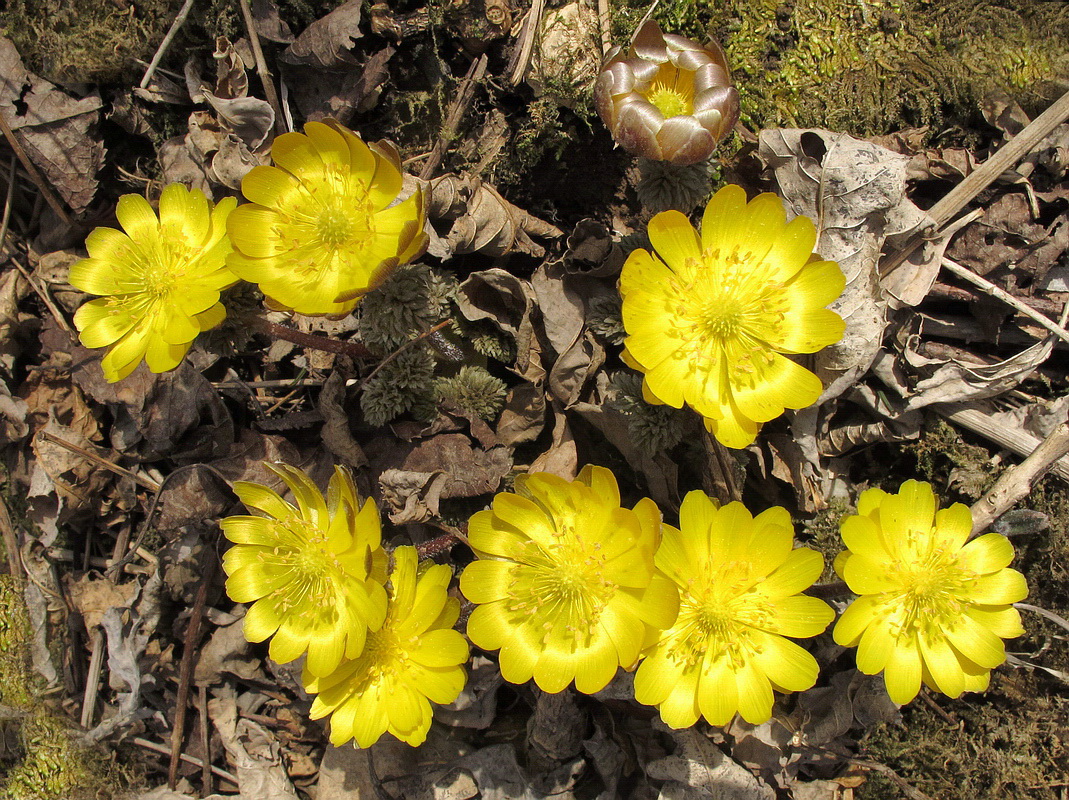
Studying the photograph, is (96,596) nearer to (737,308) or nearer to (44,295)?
(44,295)

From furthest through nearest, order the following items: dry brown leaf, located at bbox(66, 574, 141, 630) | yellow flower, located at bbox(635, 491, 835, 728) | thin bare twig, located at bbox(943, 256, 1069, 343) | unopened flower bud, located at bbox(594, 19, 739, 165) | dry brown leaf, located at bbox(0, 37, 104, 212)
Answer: dry brown leaf, located at bbox(66, 574, 141, 630)
dry brown leaf, located at bbox(0, 37, 104, 212)
thin bare twig, located at bbox(943, 256, 1069, 343)
yellow flower, located at bbox(635, 491, 835, 728)
unopened flower bud, located at bbox(594, 19, 739, 165)

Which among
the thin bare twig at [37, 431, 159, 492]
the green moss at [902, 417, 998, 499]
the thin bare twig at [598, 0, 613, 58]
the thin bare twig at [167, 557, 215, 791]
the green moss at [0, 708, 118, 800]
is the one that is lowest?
the green moss at [0, 708, 118, 800]

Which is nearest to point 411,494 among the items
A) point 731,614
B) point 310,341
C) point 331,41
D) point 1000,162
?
point 310,341

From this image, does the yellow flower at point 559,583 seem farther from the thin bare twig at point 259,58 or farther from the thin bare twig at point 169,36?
the thin bare twig at point 169,36

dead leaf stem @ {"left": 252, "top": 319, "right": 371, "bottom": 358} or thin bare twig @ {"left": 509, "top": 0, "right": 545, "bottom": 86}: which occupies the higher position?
thin bare twig @ {"left": 509, "top": 0, "right": 545, "bottom": 86}

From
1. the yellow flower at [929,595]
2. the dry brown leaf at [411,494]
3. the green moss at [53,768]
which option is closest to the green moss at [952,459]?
the yellow flower at [929,595]

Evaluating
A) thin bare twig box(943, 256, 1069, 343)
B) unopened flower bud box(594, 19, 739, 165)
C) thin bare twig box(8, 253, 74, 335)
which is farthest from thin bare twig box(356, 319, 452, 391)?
thin bare twig box(943, 256, 1069, 343)

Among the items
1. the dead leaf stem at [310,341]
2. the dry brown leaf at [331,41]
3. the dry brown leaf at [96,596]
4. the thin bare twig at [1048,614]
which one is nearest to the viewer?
the dead leaf stem at [310,341]

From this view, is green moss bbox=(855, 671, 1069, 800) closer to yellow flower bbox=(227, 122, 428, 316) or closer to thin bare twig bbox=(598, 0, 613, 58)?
yellow flower bbox=(227, 122, 428, 316)
